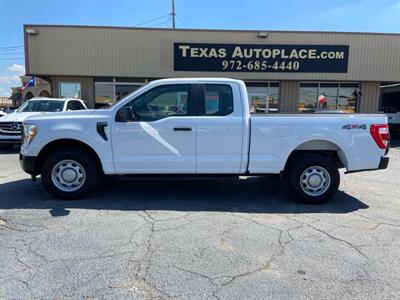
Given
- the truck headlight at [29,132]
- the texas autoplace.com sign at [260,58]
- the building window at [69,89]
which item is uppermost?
the texas autoplace.com sign at [260,58]

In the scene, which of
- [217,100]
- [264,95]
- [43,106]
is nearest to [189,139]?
[217,100]

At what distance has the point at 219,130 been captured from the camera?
5094 millimetres

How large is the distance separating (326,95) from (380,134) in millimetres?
12413

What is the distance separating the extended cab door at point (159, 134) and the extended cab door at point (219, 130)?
0.48 feet

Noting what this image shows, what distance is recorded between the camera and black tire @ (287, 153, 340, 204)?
5.26 m

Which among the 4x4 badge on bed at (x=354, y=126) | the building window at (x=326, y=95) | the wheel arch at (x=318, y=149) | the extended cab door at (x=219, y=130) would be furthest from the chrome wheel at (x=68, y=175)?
the building window at (x=326, y=95)

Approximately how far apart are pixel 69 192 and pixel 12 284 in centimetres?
247

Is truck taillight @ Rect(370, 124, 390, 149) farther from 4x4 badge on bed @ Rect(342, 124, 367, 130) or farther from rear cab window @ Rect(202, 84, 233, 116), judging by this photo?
rear cab window @ Rect(202, 84, 233, 116)

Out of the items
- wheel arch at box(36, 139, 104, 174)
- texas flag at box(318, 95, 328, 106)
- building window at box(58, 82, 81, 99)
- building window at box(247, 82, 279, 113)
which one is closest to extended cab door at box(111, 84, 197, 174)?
wheel arch at box(36, 139, 104, 174)

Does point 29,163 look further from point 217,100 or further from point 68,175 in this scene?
point 217,100

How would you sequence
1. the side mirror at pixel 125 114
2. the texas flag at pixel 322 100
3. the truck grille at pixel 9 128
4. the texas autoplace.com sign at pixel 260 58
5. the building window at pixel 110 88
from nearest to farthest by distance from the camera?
the side mirror at pixel 125 114
the truck grille at pixel 9 128
the texas autoplace.com sign at pixel 260 58
the building window at pixel 110 88
the texas flag at pixel 322 100

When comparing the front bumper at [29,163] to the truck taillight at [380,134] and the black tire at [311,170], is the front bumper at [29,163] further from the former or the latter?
the truck taillight at [380,134]

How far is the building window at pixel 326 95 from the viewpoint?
16.6 m

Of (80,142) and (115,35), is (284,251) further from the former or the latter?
(115,35)
